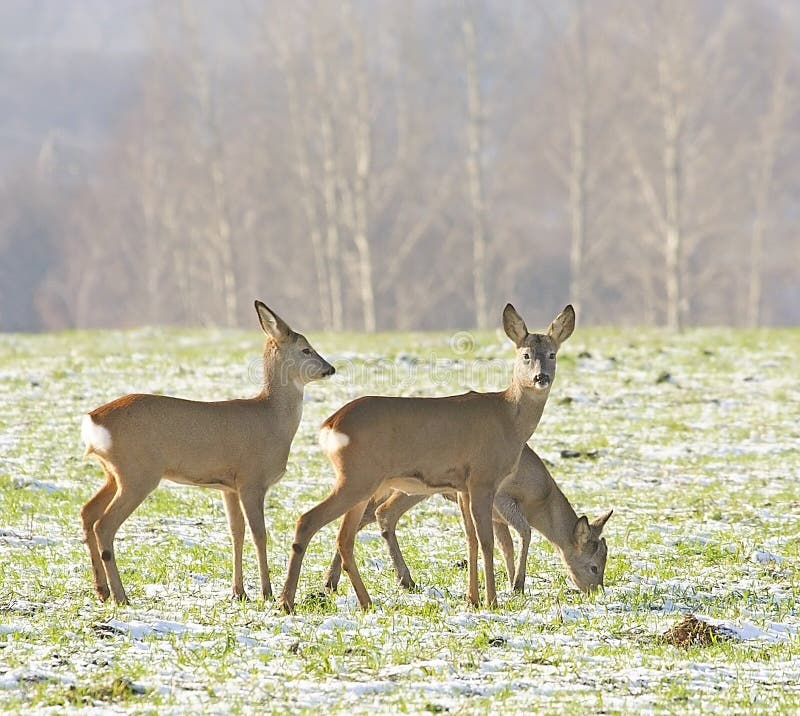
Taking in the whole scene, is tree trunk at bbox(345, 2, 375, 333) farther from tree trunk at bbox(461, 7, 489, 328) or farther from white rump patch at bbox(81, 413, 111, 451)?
white rump patch at bbox(81, 413, 111, 451)

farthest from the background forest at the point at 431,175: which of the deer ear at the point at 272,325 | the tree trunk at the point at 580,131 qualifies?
the deer ear at the point at 272,325

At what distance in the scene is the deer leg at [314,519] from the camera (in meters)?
7.37

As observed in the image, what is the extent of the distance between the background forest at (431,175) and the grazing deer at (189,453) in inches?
899

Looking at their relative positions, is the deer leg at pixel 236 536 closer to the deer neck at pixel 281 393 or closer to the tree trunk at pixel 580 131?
the deer neck at pixel 281 393

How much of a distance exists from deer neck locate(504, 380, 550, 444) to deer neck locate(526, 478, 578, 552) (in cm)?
97

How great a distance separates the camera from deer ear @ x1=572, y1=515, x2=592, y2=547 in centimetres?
877

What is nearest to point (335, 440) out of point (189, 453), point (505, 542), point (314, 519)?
point (314, 519)

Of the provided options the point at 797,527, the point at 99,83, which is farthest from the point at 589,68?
the point at 99,83

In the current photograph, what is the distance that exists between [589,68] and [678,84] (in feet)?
31.0

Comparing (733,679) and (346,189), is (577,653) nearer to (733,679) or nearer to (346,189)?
(733,679)

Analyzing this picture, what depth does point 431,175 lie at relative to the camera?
51.8 meters

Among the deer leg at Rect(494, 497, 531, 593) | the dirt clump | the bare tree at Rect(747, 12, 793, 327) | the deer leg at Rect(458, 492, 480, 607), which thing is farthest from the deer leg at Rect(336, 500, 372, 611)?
the bare tree at Rect(747, 12, 793, 327)

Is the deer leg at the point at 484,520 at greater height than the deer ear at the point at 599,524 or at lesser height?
greater

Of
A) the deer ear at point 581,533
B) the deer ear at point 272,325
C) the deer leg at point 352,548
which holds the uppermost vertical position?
the deer ear at point 272,325
